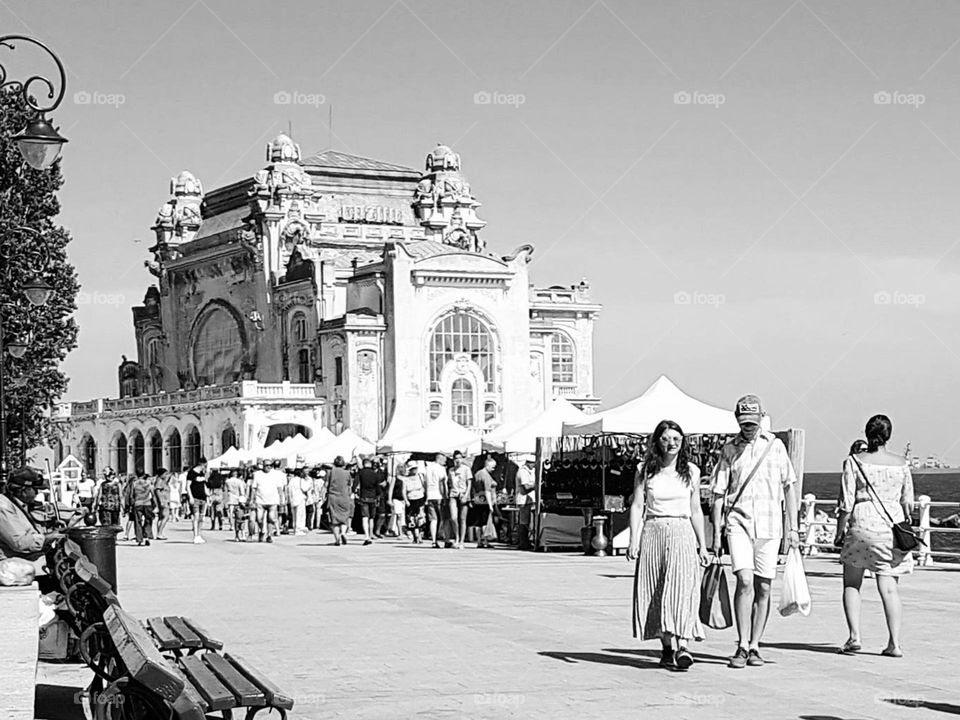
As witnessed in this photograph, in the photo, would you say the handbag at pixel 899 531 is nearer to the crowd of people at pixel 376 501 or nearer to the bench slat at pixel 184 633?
the bench slat at pixel 184 633

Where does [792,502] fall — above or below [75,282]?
below

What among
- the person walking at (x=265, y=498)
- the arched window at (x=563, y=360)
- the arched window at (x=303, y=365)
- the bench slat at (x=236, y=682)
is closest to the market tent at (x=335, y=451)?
the person walking at (x=265, y=498)

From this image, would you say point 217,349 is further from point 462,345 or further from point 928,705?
point 928,705

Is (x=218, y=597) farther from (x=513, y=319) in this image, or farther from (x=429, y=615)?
(x=513, y=319)

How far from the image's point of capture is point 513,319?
86.6 meters

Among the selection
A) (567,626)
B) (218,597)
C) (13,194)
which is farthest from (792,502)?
(13,194)

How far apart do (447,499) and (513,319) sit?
2200 inches

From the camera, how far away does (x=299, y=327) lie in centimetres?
9044

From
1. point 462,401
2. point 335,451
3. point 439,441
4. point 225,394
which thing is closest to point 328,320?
point 225,394

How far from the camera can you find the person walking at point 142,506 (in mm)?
32812

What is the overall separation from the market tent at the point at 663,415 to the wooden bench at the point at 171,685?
1884cm

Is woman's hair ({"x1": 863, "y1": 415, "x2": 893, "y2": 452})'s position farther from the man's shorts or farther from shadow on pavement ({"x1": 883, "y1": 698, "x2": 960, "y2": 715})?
shadow on pavement ({"x1": 883, "y1": 698, "x2": 960, "y2": 715})

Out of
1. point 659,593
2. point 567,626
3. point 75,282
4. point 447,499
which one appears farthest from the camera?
point 75,282

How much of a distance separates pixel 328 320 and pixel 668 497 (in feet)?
248
